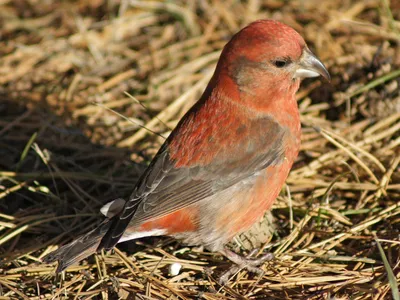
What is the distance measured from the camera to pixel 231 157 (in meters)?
3.71

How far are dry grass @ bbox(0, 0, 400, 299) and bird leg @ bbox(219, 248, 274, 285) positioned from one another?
0.16ft

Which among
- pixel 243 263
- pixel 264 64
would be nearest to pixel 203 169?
pixel 243 263

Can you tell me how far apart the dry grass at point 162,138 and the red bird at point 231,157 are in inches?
9.7

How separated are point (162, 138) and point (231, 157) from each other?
1.26m

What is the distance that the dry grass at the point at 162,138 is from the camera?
3.67 meters

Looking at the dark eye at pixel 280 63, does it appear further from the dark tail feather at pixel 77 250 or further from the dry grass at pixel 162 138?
the dark tail feather at pixel 77 250

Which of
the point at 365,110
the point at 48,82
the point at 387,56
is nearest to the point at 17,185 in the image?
the point at 48,82

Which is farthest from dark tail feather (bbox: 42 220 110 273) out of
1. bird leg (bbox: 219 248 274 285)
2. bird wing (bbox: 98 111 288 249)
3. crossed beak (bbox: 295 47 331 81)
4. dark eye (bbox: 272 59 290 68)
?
crossed beak (bbox: 295 47 331 81)

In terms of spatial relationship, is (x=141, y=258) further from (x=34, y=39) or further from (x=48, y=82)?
→ (x=34, y=39)

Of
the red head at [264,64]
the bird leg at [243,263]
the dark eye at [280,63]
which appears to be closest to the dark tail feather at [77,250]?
the bird leg at [243,263]

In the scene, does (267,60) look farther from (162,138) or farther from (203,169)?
(162,138)

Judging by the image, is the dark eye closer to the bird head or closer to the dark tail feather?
the bird head

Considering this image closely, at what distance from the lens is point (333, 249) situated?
12.6ft

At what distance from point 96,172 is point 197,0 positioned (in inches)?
91.4
